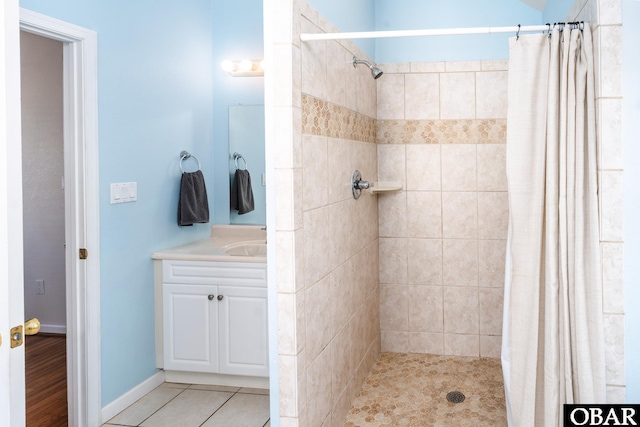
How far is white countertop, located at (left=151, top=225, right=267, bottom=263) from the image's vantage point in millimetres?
3428

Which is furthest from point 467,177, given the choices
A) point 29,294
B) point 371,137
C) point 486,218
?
point 29,294

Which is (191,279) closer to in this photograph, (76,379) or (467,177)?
(76,379)

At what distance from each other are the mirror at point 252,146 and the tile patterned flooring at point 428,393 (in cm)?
131

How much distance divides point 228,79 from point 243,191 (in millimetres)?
776

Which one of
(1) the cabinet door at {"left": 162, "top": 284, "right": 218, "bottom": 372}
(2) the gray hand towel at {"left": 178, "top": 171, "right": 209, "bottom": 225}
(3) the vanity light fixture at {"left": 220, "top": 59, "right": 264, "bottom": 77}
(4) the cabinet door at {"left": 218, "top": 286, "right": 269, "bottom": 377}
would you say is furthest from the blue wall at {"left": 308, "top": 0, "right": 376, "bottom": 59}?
(1) the cabinet door at {"left": 162, "top": 284, "right": 218, "bottom": 372}

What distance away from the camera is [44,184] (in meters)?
4.82

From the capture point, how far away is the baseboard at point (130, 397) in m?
3.15

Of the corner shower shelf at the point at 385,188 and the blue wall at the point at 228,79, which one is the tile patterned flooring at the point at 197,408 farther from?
the corner shower shelf at the point at 385,188

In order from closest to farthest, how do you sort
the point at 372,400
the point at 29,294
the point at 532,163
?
the point at 532,163 < the point at 372,400 < the point at 29,294

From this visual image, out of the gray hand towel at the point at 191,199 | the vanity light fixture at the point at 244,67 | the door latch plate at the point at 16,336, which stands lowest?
the door latch plate at the point at 16,336

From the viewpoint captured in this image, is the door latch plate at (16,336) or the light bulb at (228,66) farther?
the light bulb at (228,66)

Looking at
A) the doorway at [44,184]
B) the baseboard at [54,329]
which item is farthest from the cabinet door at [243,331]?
the baseboard at [54,329]

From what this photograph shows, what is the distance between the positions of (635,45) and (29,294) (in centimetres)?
469

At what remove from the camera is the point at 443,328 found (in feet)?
13.5
